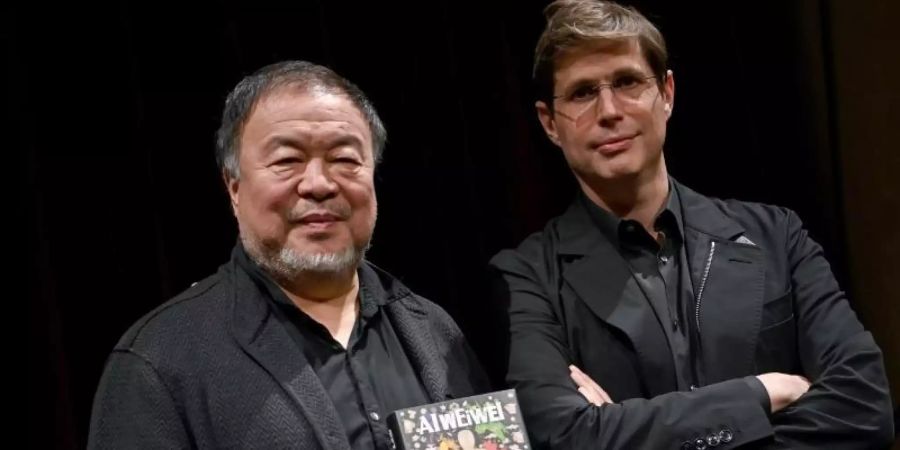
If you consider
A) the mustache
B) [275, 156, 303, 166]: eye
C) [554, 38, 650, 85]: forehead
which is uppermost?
[554, 38, 650, 85]: forehead

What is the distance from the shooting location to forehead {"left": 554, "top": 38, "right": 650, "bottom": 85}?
221 cm

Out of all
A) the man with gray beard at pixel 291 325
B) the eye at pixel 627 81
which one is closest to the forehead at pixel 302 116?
the man with gray beard at pixel 291 325

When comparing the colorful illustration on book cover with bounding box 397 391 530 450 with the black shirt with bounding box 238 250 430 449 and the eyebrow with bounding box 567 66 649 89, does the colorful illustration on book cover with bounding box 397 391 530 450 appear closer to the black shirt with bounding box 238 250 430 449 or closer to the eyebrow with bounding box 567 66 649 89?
the black shirt with bounding box 238 250 430 449

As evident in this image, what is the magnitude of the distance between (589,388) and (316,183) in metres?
0.64

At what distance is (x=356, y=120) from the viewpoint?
2.14 metres

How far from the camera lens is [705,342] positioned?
205cm

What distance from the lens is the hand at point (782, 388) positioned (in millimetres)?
1957

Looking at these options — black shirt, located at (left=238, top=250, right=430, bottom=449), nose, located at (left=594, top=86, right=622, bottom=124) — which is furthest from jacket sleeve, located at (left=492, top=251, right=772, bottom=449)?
nose, located at (left=594, top=86, right=622, bottom=124)

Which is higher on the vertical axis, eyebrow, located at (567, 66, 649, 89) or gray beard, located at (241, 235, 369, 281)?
eyebrow, located at (567, 66, 649, 89)

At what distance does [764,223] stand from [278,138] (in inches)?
39.6

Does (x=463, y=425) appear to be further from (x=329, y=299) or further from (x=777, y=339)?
(x=777, y=339)

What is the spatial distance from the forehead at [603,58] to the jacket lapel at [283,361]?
30.8 inches

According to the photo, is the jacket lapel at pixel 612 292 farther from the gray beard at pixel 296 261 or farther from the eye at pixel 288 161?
the eye at pixel 288 161

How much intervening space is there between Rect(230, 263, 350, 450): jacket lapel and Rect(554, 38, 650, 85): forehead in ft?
2.57
